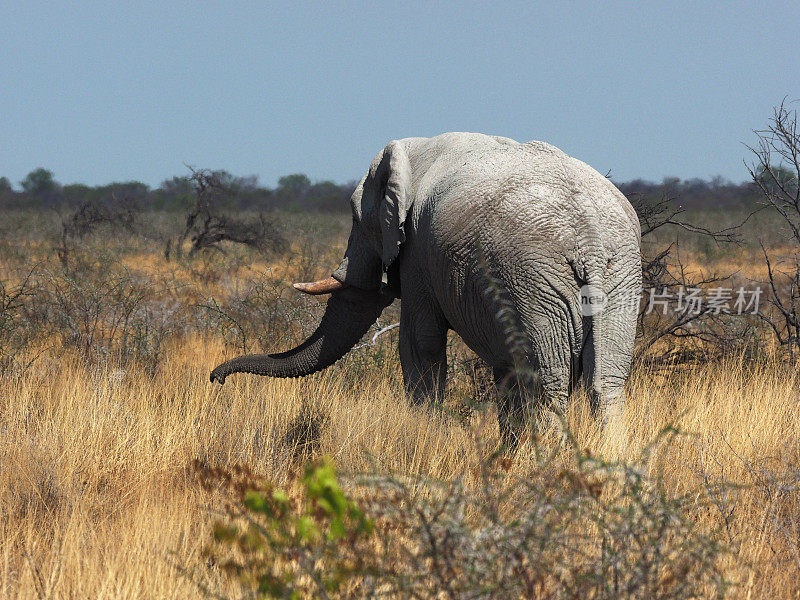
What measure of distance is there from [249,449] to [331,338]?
163 centimetres

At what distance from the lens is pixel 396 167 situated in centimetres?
523

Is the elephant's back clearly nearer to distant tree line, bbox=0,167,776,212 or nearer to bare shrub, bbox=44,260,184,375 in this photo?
bare shrub, bbox=44,260,184,375

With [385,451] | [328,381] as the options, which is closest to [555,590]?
[385,451]

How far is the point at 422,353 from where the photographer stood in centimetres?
529

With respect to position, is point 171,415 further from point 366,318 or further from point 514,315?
point 514,315

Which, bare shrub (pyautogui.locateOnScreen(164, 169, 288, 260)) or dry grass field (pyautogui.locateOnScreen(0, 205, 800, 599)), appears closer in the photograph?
dry grass field (pyautogui.locateOnScreen(0, 205, 800, 599))

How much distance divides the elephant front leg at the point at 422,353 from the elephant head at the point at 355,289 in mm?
357

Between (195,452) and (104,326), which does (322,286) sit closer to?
(195,452)

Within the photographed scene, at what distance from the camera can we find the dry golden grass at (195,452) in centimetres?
319

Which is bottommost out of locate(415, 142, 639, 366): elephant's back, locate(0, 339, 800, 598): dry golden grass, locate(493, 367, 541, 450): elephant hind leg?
locate(0, 339, 800, 598): dry golden grass

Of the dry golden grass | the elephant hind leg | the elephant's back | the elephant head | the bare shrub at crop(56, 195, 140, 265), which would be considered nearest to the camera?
the dry golden grass

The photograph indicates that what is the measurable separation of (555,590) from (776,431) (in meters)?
3.03

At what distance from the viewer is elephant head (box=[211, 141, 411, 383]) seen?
552cm

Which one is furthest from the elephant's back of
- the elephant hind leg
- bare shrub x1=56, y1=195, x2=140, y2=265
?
bare shrub x1=56, y1=195, x2=140, y2=265
